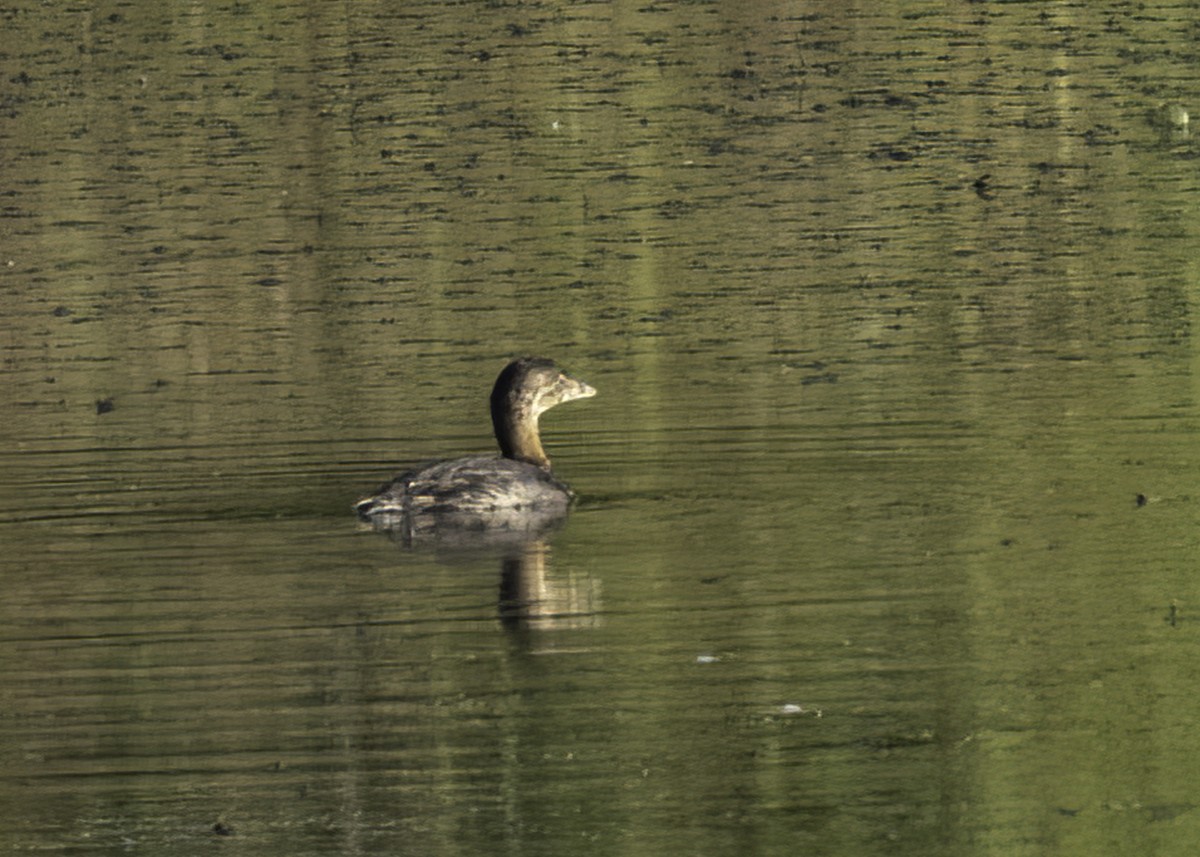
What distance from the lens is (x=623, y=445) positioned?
19312mm

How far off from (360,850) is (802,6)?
113 ft

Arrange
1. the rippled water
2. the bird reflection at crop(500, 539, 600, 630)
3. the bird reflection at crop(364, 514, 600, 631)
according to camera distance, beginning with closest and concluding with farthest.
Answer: the rippled water < the bird reflection at crop(500, 539, 600, 630) < the bird reflection at crop(364, 514, 600, 631)

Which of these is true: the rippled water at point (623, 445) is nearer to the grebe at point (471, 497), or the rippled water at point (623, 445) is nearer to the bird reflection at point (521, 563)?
the bird reflection at point (521, 563)

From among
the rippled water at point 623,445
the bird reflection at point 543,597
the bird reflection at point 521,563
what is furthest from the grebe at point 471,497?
the bird reflection at point 543,597

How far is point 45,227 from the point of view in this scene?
31.1 metres

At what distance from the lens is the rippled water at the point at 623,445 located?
11.6m

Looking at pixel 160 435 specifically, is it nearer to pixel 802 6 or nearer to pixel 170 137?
pixel 170 137

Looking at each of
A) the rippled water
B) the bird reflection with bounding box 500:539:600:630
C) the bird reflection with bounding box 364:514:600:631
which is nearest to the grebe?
the bird reflection with bounding box 364:514:600:631

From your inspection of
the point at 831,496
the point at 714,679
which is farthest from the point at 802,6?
the point at 714,679

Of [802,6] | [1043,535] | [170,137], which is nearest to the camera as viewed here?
[1043,535]

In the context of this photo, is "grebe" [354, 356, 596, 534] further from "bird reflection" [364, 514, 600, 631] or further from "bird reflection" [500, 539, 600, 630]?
"bird reflection" [500, 539, 600, 630]

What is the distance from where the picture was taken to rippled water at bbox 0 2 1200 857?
11633 millimetres

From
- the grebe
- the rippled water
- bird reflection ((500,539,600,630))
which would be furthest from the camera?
the grebe

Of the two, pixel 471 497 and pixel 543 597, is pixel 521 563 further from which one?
pixel 471 497
